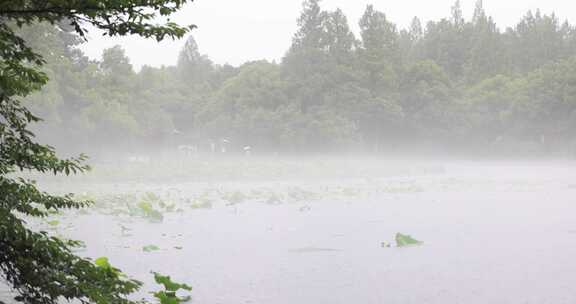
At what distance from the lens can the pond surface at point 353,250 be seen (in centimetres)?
748

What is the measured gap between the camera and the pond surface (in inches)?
294

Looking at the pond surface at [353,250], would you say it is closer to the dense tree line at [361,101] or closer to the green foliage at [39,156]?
the green foliage at [39,156]

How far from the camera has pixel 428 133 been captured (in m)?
51.0

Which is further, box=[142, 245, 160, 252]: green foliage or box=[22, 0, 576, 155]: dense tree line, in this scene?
box=[22, 0, 576, 155]: dense tree line

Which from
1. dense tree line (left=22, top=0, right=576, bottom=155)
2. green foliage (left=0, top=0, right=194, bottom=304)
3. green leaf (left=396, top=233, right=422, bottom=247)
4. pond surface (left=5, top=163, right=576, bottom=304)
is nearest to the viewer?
green foliage (left=0, top=0, right=194, bottom=304)

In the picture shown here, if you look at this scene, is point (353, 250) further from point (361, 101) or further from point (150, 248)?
point (361, 101)

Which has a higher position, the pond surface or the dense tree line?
the dense tree line

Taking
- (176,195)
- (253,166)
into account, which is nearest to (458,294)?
(176,195)

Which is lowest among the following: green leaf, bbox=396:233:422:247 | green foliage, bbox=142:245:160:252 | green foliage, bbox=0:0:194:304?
green foliage, bbox=142:245:160:252

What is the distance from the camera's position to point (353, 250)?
10031 mm

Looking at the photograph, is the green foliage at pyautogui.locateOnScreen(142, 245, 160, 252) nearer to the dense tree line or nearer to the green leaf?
the green leaf

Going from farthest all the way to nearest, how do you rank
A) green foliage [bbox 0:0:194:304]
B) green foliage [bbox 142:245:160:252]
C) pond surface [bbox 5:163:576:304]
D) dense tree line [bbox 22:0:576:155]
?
dense tree line [bbox 22:0:576:155]
green foliage [bbox 142:245:160:252]
pond surface [bbox 5:163:576:304]
green foliage [bbox 0:0:194:304]

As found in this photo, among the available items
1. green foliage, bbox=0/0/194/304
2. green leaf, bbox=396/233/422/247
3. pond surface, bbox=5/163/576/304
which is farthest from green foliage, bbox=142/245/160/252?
green foliage, bbox=0/0/194/304

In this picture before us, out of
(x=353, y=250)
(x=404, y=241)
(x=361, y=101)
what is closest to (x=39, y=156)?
(x=353, y=250)
